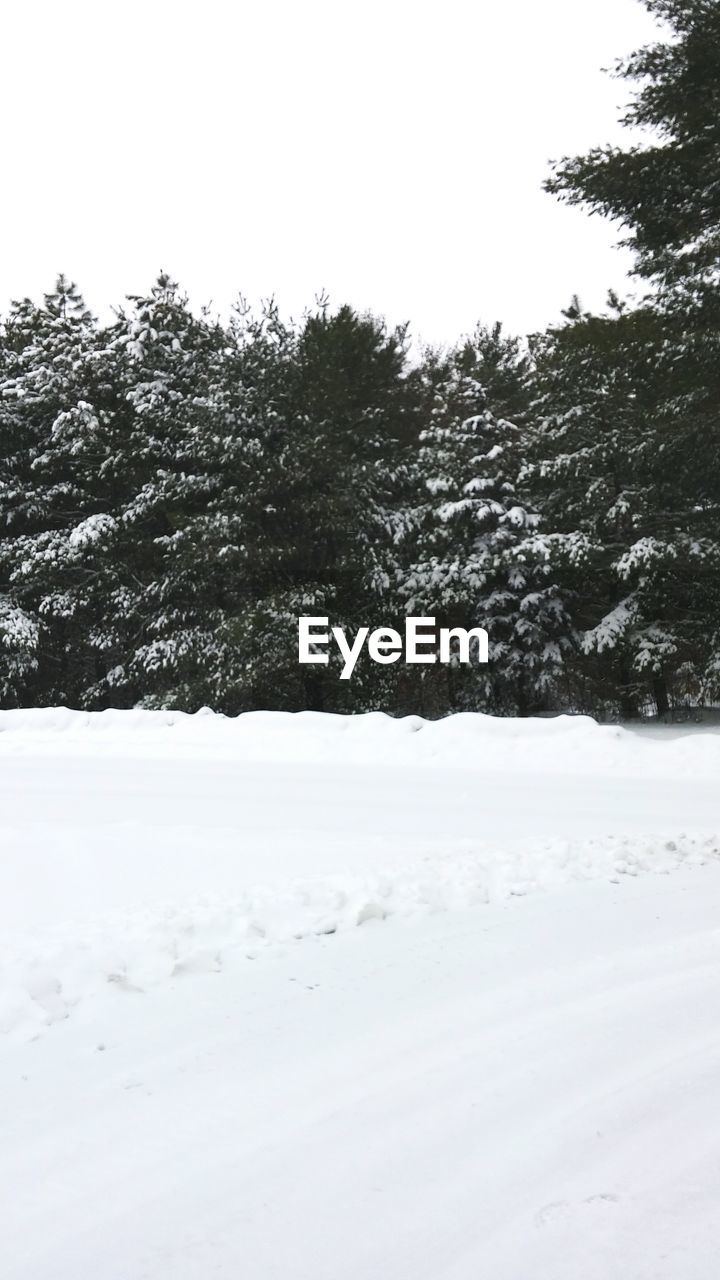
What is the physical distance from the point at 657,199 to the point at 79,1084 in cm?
1694

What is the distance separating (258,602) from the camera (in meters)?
20.9

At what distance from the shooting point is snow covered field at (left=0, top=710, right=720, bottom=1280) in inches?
97.3

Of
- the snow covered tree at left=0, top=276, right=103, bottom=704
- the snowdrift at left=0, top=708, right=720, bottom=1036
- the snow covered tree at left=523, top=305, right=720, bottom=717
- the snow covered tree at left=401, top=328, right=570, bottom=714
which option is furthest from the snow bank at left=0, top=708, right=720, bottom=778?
the snow covered tree at left=0, top=276, right=103, bottom=704

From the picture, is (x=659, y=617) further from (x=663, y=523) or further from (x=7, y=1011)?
(x=7, y=1011)

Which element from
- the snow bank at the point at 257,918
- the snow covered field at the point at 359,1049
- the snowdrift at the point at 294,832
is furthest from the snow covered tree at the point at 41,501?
the snow bank at the point at 257,918

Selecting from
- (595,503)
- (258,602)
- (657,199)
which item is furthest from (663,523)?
(258,602)

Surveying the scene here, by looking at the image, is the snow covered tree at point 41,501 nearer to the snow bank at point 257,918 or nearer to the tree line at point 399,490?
the tree line at point 399,490
